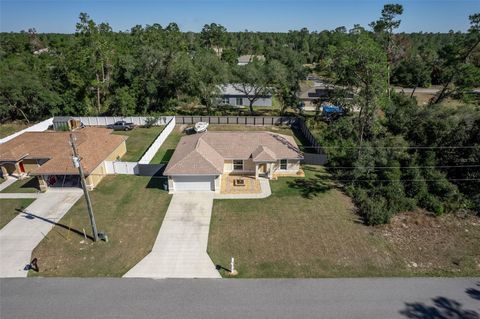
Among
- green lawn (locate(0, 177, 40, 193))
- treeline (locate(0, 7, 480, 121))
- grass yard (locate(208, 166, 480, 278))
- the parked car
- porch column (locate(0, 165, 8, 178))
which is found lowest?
grass yard (locate(208, 166, 480, 278))

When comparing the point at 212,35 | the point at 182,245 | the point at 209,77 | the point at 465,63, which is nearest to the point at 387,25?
the point at 465,63

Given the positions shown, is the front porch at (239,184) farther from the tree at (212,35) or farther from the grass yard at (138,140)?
the tree at (212,35)

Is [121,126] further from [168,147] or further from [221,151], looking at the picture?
[221,151]

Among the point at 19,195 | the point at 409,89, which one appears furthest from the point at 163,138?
the point at 409,89

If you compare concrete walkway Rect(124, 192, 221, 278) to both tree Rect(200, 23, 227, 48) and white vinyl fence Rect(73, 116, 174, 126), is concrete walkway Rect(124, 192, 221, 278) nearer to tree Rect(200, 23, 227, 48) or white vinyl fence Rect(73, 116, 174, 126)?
white vinyl fence Rect(73, 116, 174, 126)

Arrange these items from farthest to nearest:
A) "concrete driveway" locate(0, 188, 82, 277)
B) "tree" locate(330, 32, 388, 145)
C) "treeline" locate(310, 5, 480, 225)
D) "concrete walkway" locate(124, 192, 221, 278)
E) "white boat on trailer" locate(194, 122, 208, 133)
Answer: "white boat on trailer" locate(194, 122, 208, 133) < "tree" locate(330, 32, 388, 145) < "treeline" locate(310, 5, 480, 225) < "concrete driveway" locate(0, 188, 82, 277) < "concrete walkway" locate(124, 192, 221, 278)

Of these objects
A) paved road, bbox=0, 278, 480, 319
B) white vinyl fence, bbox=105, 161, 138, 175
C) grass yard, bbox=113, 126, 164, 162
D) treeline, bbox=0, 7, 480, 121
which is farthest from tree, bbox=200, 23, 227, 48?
paved road, bbox=0, 278, 480, 319

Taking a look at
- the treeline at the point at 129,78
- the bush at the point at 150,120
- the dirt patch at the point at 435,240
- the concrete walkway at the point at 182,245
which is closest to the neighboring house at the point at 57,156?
the concrete walkway at the point at 182,245
